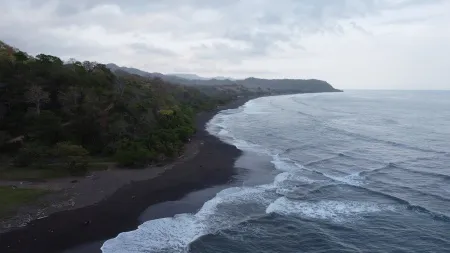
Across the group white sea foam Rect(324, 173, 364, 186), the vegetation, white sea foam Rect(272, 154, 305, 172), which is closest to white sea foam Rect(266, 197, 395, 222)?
white sea foam Rect(324, 173, 364, 186)

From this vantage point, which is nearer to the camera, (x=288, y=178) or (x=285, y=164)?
(x=288, y=178)

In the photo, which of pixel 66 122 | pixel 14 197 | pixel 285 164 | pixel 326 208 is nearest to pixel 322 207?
pixel 326 208

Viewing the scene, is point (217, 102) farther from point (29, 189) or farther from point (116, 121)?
point (29, 189)

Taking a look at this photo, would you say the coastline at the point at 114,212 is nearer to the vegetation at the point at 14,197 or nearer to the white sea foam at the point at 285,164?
the vegetation at the point at 14,197

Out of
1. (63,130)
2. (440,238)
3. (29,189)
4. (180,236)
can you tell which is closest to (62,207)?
(29,189)

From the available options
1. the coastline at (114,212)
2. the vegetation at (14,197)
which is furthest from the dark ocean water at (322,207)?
the vegetation at (14,197)

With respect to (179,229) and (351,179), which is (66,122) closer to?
(179,229)

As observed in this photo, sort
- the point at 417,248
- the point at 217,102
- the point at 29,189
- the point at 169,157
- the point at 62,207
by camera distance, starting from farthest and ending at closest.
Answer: the point at 217,102 < the point at 169,157 < the point at 29,189 < the point at 62,207 < the point at 417,248
